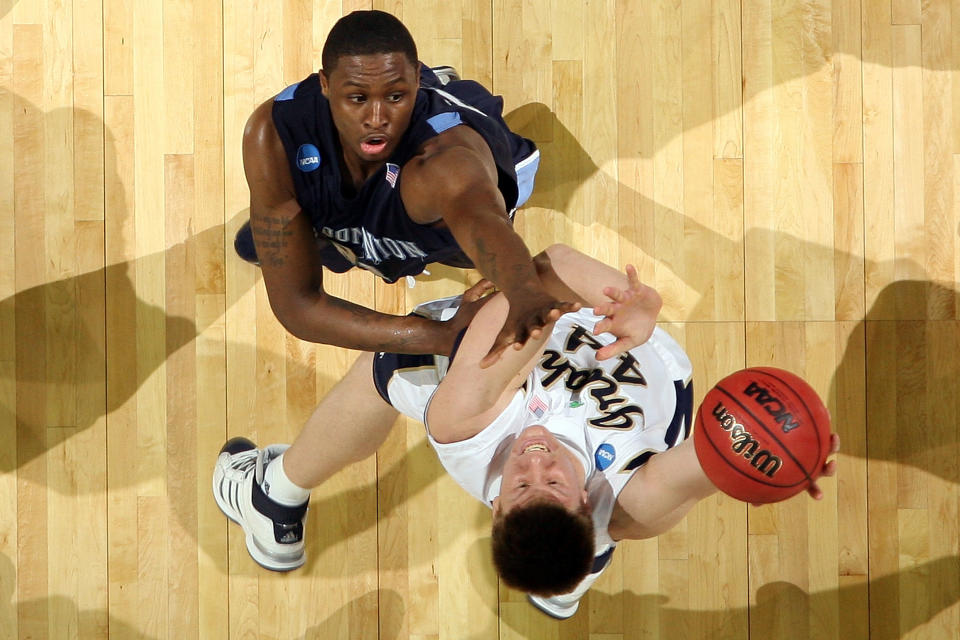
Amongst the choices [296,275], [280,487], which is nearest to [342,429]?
[280,487]

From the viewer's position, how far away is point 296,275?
2.14 meters

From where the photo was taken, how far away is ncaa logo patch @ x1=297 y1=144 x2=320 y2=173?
1.97m

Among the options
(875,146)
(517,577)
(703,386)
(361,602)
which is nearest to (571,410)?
(517,577)

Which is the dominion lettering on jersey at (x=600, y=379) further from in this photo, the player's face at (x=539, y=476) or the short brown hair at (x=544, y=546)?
the short brown hair at (x=544, y=546)

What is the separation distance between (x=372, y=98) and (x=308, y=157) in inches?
10.2

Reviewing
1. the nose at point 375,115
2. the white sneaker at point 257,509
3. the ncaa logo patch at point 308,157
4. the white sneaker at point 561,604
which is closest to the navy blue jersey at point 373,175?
the ncaa logo patch at point 308,157

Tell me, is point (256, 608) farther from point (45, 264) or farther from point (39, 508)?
point (45, 264)

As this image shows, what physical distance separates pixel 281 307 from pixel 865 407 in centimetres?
202

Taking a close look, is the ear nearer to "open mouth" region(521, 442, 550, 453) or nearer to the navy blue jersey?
the navy blue jersey

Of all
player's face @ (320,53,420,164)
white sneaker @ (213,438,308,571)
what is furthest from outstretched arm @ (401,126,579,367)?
white sneaker @ (213,438,308,571)

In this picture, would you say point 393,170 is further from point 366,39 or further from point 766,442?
point 766,442

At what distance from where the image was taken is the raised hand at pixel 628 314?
1796 mm

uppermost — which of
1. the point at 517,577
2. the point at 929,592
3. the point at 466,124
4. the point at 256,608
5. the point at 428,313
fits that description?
the point at 466,124

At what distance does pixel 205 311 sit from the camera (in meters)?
2.90
